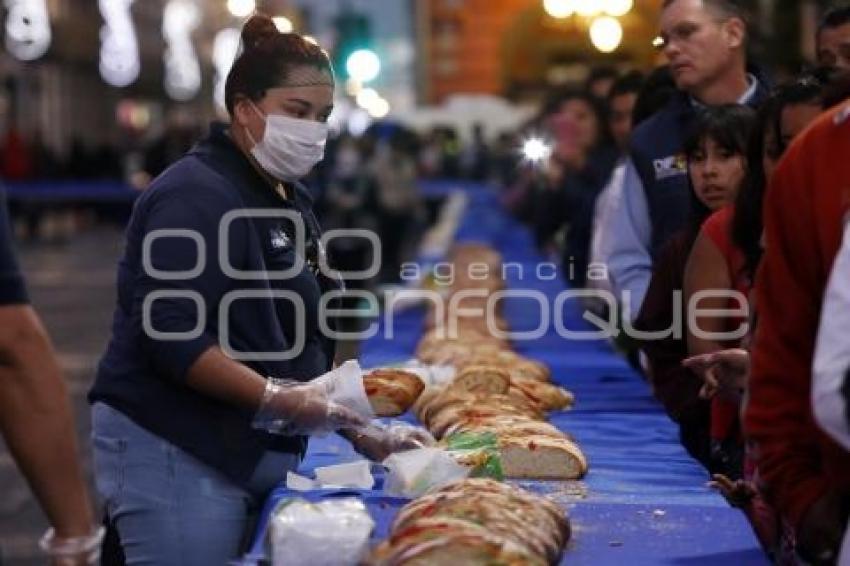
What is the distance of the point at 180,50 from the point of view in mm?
85625

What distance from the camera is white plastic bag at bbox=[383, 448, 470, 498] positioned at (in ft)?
15.7

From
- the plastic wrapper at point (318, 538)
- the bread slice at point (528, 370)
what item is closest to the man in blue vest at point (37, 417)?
the plastic wrapper at point (318, 538)

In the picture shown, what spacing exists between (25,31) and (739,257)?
39657mm

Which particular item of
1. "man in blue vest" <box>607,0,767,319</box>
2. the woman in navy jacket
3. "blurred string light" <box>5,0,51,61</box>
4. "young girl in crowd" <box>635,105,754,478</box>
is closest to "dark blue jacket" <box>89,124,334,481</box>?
the woman in navy jacket

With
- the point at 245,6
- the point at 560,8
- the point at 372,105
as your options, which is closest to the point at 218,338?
the point at 245,6

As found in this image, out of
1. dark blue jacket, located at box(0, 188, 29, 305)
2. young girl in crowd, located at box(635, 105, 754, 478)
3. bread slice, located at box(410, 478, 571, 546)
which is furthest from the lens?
young girl in crowd, located at box(635, 105, 754, 478)

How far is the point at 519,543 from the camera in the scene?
12.7 ft

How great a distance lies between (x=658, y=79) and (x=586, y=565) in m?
4.52

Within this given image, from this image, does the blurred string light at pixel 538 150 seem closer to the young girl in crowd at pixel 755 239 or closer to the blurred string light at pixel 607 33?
the blurred string light at pixel 607 33

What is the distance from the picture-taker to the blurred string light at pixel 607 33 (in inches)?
674

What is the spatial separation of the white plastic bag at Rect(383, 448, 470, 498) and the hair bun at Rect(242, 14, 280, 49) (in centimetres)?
120

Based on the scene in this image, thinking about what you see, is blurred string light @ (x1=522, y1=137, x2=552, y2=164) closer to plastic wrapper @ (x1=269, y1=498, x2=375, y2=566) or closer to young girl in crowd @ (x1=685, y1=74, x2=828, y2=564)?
young girl in crowd @ (x1=685, y1=74, x2=828, y2=564)

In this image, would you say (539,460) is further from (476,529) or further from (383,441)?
(476,529)

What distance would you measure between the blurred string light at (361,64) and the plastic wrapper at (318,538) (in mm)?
24175
